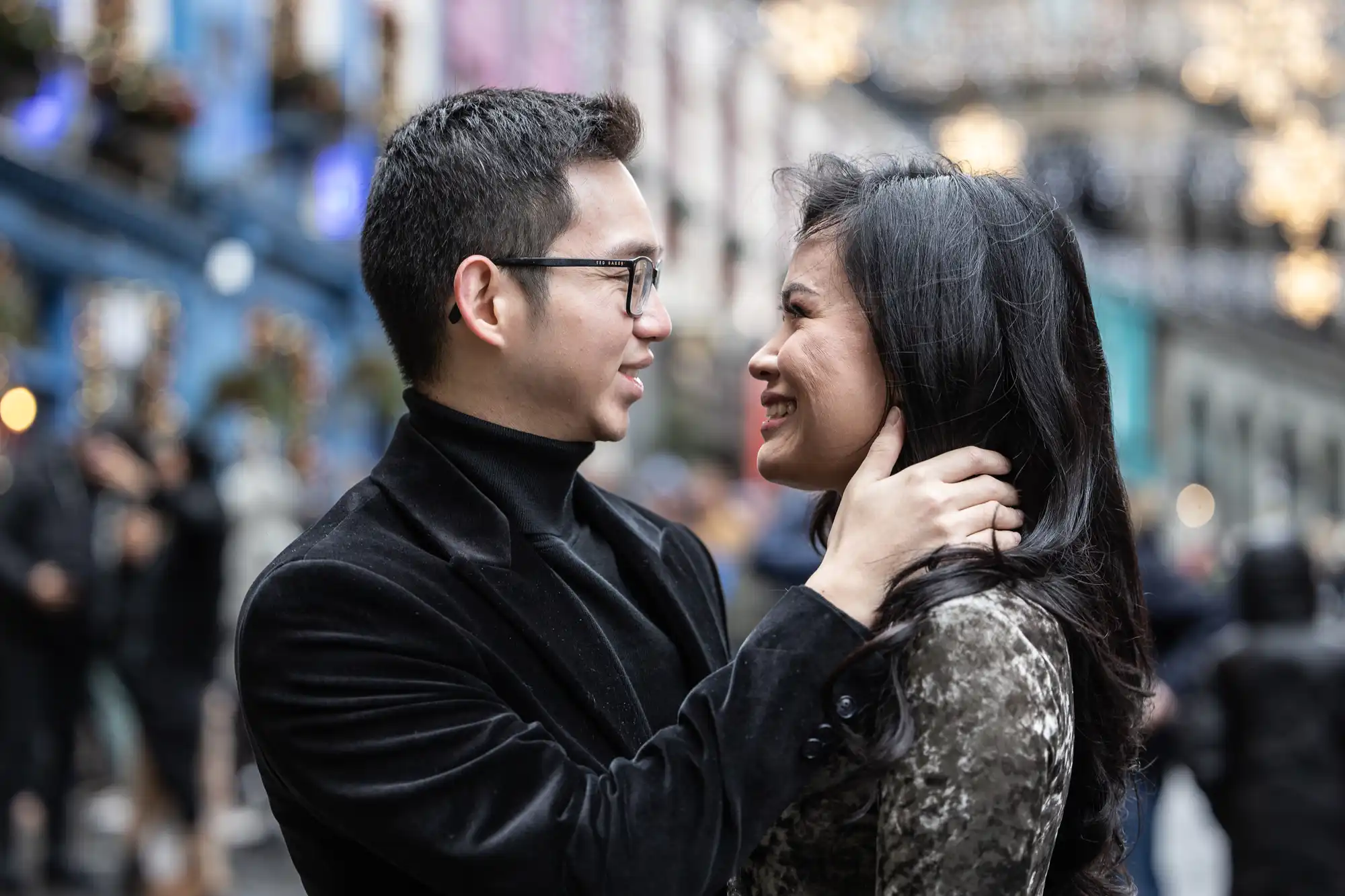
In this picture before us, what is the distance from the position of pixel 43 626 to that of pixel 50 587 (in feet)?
1.08

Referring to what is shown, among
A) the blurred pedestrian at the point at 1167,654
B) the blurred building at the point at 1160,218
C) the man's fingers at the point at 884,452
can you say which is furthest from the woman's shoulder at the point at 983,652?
the blurred building at the point at 1160,218

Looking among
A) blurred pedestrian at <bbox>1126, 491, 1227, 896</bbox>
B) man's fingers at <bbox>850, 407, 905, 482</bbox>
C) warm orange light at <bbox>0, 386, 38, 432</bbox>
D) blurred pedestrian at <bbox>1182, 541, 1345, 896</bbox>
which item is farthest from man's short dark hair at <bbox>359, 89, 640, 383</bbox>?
warm orange light at <bbox>0, 386, 38, 432</bbox>

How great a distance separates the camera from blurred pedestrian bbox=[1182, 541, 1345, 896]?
6332 millimetres

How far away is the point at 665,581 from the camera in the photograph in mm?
2705

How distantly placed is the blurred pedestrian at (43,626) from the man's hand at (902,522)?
243 inches

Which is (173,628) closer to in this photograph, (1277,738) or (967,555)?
(1277,738)

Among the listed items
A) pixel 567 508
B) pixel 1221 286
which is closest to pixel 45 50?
pixel 567 508

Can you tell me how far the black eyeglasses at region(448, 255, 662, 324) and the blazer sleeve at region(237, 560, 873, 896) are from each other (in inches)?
19.4

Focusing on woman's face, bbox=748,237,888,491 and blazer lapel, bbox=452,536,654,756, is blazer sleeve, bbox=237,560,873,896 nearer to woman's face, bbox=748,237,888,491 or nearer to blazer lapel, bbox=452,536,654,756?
blazer lapel, bbox=452,536,654,756

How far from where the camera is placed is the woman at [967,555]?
2184mm

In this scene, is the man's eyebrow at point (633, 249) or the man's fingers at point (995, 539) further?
the man's eyebrow at point (633, 249)

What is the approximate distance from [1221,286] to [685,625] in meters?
40.5

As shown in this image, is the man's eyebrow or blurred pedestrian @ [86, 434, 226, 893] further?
blurred pedestrian @ [86, 434, 226, 893]

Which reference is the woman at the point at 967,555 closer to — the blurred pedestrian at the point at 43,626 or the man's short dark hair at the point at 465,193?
the man's short dark hair at the point at 465,193
